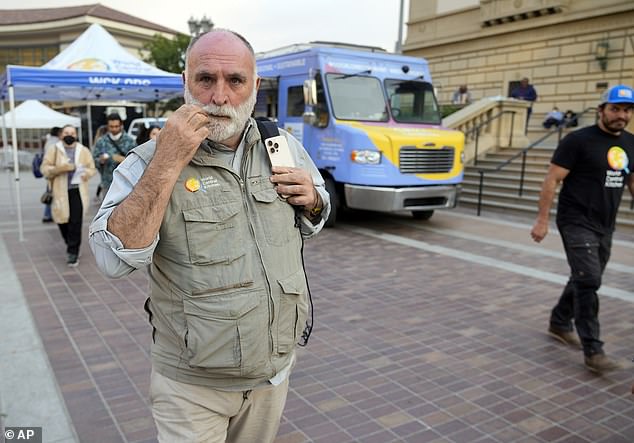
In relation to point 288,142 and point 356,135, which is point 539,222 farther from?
point 356,135

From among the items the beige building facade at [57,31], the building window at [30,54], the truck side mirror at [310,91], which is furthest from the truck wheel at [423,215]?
the building window at [30,54]

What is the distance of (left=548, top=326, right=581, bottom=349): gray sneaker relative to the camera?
4.45 meters

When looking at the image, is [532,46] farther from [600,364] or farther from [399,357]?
[399,357]

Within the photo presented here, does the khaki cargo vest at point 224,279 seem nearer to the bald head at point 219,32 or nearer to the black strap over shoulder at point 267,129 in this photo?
the black strap over shoulder at point 267,129

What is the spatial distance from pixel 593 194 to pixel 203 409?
338 centimetres

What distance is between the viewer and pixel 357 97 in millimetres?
9469

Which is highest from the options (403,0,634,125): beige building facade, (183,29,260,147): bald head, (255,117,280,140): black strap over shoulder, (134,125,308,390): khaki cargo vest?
(403,0,634,125): beige building facade

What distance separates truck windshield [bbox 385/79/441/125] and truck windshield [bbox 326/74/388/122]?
231 mm

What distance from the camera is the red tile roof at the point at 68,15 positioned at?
39.2m

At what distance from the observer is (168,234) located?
62.2 inches

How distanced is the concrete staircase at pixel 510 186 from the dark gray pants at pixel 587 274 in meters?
6.85

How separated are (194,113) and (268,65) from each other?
966cm

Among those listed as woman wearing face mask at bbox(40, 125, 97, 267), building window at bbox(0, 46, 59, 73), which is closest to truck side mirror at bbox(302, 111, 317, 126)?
woman wearing face mask at bbox(40, 125, 97, 267)
